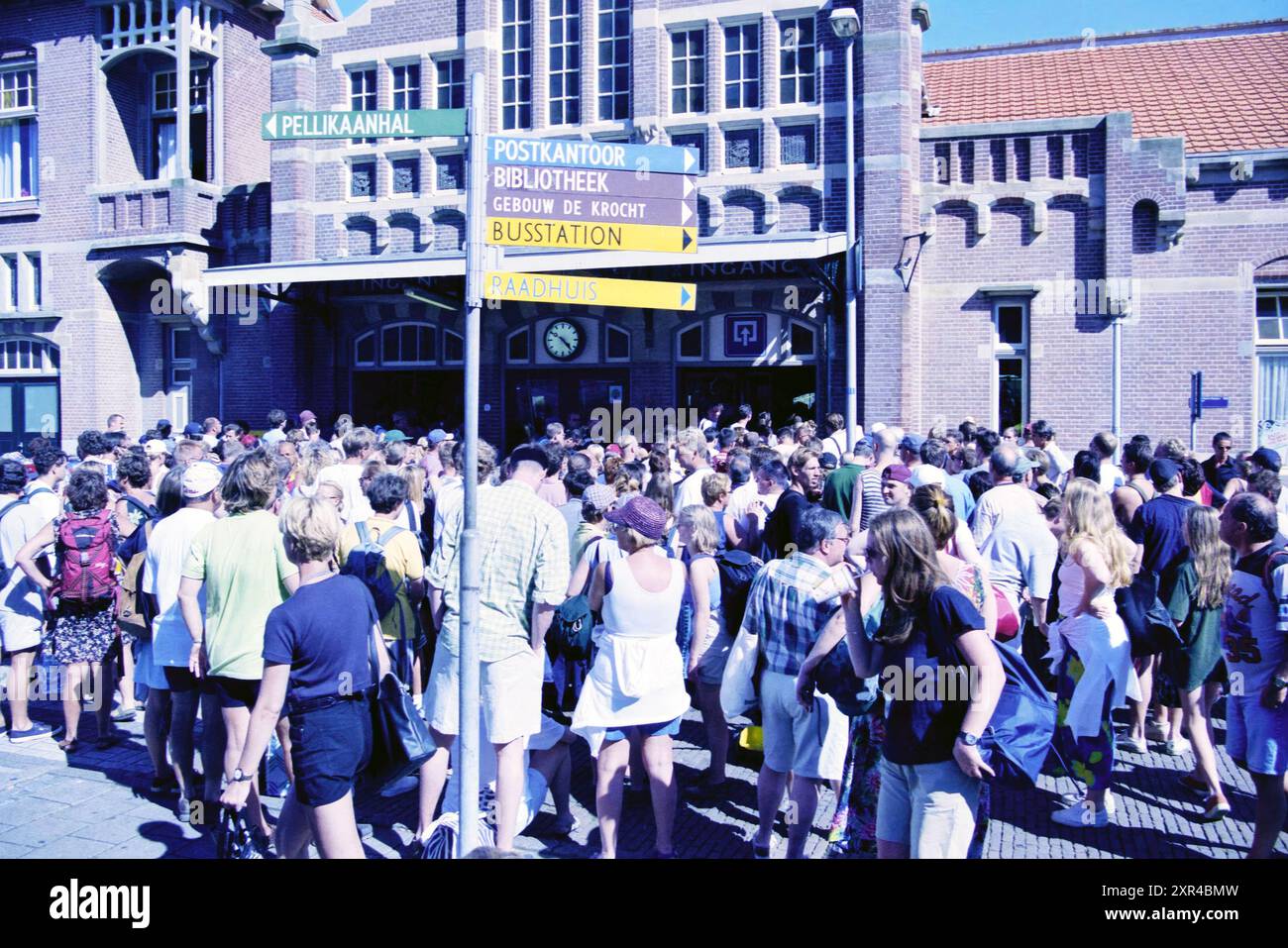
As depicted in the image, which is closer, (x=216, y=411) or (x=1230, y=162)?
(x=1230, y=162)

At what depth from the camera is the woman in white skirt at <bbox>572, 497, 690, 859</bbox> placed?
15.8ft

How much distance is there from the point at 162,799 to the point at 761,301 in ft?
39.6

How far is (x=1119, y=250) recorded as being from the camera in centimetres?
1424

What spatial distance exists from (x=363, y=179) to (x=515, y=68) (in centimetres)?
339

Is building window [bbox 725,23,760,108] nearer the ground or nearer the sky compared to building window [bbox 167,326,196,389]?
nearer the sky

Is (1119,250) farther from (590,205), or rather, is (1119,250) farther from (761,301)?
(590,205)

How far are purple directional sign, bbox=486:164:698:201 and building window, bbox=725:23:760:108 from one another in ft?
38.8

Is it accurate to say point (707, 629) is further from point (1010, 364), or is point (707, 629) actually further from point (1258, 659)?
point (1010, 364)

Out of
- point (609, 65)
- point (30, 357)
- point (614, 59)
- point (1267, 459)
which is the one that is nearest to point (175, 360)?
point (30, 357)

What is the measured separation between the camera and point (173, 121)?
770 inches

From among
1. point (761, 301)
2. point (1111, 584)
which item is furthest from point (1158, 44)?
point (1111, 584)

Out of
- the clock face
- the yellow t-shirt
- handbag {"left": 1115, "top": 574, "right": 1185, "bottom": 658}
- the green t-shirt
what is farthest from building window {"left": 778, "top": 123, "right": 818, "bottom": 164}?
the green t-shirt

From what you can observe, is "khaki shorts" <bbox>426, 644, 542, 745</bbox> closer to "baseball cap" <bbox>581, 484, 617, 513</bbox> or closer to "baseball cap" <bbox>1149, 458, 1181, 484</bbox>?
"baseball cap" <bbox>581, 484, 617, 513</bbox>

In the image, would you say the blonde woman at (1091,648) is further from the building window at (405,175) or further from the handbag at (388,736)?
the building window at (405,175)
